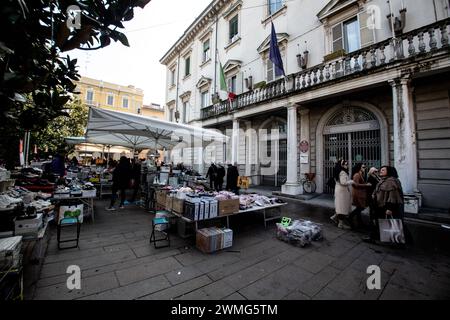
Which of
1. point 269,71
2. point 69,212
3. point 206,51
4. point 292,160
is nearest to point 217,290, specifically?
point 69,212

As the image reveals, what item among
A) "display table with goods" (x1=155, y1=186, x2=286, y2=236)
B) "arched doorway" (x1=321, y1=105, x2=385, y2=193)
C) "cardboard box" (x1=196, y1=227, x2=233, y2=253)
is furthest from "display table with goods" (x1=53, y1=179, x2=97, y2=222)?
"arched doorway" (x1=321, y1=105, x2=385, y2=193)

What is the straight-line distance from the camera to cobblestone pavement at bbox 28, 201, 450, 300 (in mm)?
2520

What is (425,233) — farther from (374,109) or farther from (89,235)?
(89,235)

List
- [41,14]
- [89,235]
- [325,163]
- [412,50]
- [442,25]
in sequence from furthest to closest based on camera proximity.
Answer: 1. [325,163]
2. [412,50]
3. [442,25]
4. [89,235]
5. [41,14]

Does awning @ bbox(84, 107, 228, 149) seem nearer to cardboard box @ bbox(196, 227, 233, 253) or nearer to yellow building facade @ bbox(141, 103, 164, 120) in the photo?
cardboard box @ bbox(196, 227, 233, 253)

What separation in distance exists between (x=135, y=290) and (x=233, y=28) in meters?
17.1

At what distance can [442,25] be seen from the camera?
6035 millimetres

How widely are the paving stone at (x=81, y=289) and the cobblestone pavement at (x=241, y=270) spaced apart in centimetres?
1

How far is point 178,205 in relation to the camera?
4230 millimetres

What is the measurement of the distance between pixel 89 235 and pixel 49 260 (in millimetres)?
1144

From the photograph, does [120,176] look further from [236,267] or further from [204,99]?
[204,99]

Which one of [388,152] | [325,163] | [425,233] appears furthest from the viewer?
[325,163]

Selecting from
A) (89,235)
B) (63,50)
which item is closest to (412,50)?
(63,50)
